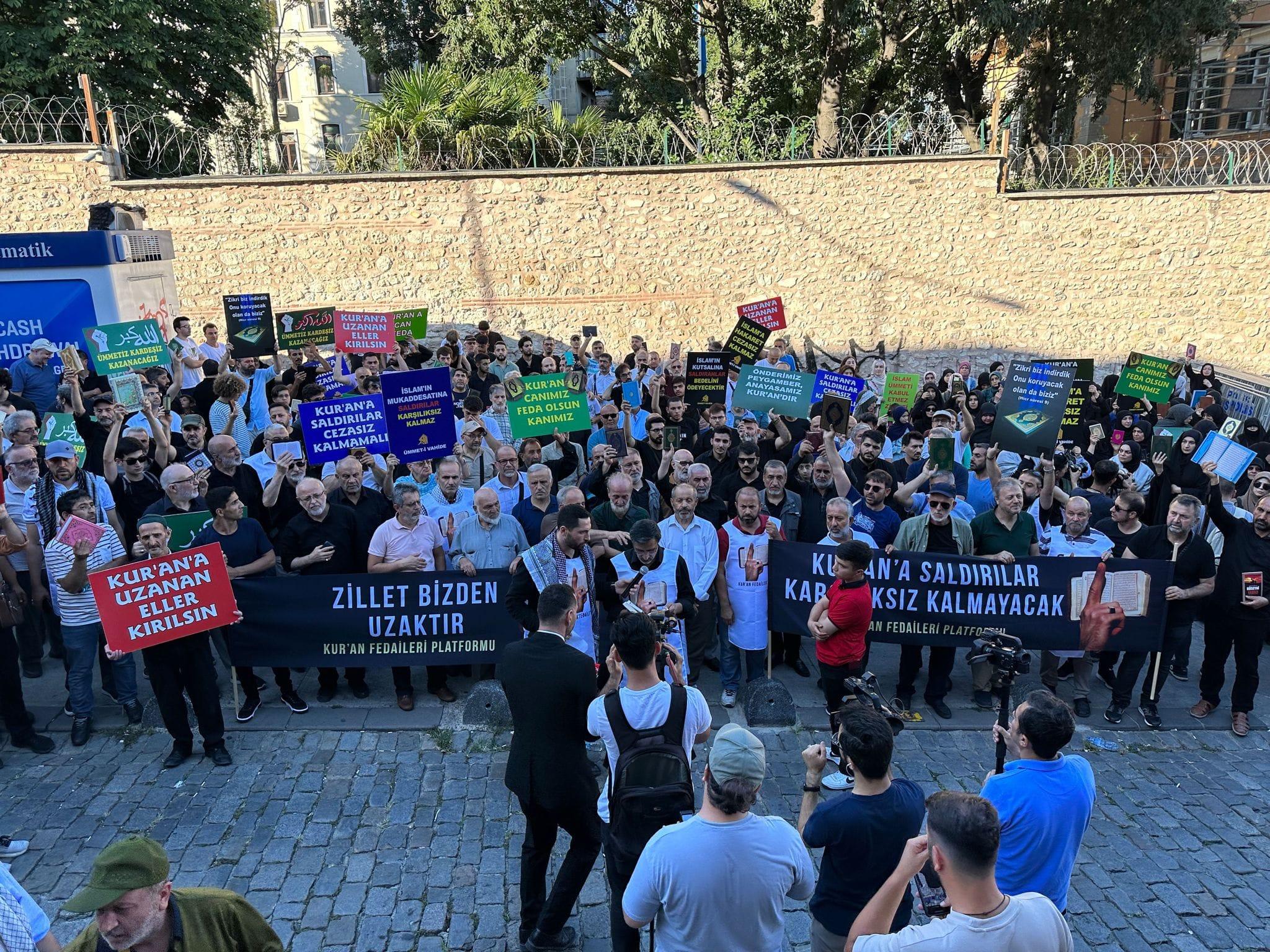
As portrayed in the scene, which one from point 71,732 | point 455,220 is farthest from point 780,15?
point 71,732

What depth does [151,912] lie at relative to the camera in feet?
8.63

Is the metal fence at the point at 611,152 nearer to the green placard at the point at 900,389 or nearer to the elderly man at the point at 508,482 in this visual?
the green placard at the point at 900,389

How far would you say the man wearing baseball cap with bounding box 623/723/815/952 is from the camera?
116 inches

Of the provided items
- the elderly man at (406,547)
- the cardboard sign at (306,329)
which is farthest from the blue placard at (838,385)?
the cardboard sign at (306,329)

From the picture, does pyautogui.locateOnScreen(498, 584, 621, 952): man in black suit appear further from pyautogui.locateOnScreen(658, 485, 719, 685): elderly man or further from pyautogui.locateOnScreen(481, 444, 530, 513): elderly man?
pyautogui.locateOnScreen(481, 444, 530, 513): elderly man

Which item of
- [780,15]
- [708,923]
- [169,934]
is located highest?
[780,15]

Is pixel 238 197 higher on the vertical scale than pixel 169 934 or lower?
higher

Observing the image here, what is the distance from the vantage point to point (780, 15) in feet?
66.9

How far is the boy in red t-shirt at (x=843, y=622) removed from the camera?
5.62m

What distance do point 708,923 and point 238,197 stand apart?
19.2 meters

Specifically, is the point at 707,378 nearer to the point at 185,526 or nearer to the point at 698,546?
the point at 698,546

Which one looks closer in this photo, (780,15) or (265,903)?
(265,903)

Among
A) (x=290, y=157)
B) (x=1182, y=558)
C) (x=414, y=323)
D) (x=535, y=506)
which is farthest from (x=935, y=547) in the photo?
(x=290, y=157)

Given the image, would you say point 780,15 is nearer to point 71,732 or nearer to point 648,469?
point 648,469
